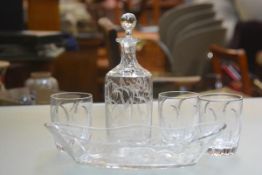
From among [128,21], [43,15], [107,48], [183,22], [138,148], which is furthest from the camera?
[183,22]

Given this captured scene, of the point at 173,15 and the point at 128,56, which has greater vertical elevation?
the point at 173,15

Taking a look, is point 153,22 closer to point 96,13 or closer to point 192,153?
point 96,13

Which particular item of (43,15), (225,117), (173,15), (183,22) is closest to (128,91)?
(225,117)

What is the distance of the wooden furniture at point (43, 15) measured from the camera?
2.51 meters

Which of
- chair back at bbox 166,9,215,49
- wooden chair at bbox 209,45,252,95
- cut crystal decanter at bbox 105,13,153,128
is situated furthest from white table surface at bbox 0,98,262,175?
chair back at bbox 166,9,215,49

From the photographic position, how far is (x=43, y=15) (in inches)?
100

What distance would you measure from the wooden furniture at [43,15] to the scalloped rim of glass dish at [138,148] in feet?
5.85

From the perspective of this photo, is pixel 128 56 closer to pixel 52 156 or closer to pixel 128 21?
pixel 128 21

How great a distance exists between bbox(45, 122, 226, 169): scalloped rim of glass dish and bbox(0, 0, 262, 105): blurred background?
0.71 meters

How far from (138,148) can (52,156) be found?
0.46 feet

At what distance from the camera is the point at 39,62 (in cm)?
222

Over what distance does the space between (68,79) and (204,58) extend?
2.77 feet

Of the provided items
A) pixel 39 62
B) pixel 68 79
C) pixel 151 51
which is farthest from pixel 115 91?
pixel 151 51

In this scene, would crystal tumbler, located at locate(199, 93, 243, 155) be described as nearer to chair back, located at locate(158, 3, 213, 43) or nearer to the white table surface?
the white table surface
